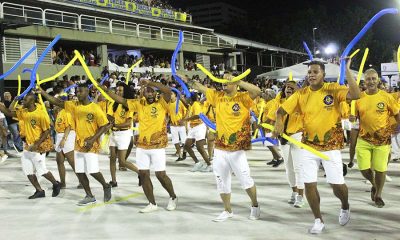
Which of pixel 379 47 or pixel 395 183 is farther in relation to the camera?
pixel 379 47

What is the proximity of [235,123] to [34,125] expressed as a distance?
3.83m

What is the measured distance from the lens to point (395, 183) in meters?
8.23

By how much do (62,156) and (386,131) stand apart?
5.91m

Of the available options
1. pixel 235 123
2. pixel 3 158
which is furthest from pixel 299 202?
pixel 3 158

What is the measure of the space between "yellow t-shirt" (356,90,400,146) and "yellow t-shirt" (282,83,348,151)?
150 cm

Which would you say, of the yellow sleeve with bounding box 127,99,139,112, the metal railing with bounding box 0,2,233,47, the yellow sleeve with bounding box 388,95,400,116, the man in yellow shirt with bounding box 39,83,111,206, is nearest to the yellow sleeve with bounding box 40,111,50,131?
the man in yellow shirt with bounding box 39,83,111,206

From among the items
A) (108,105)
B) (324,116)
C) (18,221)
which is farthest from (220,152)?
(108,105)

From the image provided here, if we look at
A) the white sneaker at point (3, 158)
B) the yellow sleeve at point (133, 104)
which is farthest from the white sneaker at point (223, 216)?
the white sneaker at point (3, 158)

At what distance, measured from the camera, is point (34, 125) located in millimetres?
7754

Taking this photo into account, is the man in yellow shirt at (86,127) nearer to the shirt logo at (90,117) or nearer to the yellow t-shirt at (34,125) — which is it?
the shirt logo at (90,117)

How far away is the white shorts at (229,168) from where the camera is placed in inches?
231

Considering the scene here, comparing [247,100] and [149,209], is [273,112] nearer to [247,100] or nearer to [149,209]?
[247,100]

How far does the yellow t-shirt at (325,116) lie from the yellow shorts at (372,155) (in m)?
1.53

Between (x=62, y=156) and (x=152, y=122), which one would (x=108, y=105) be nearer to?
(x=62, y=156)
